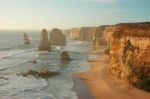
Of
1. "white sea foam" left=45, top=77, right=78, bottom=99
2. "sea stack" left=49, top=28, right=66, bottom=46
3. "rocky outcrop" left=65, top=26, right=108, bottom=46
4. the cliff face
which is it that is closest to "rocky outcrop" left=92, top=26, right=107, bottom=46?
"rocky outcrop" left=65, top=26, right=108, bottom=46

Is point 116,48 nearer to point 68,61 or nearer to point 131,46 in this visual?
point 131,46

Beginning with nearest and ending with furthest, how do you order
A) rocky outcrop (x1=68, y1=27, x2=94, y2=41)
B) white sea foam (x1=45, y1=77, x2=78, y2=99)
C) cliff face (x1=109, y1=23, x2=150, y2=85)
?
white sea foam (x1=45, y1=77, x2=78, y2=99)
cliff face (x1=109, y1=23, x2=150, y2=85)
rocky outcrop (x1=68, y1=27, x2=94, y2=41)

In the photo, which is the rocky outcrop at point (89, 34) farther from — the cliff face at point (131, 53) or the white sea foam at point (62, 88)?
the white sea foam at point (62, 88)

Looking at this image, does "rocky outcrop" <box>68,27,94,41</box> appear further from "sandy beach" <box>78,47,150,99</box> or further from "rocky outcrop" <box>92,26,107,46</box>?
"sandy beach" <box>78,47,150,99</box>

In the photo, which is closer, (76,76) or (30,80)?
(30,80)

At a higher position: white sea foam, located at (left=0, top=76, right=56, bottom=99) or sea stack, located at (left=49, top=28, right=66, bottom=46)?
sea stack, located at (left=49, top=28, right=66, bottom=46)

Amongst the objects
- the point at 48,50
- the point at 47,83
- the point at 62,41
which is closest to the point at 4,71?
the point at 47,83
